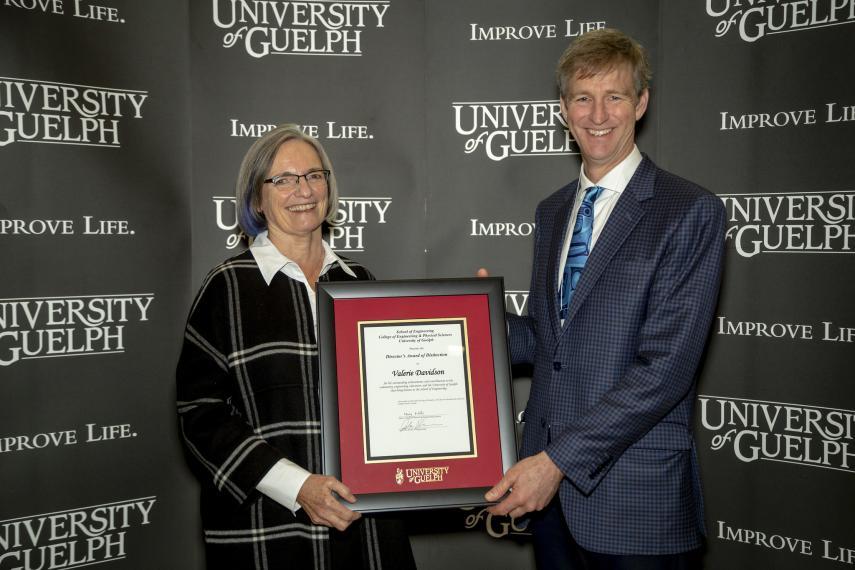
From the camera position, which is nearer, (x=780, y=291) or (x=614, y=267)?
(x=614, y=267)

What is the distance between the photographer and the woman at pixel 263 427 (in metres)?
1.88

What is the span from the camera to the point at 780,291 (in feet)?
9.39

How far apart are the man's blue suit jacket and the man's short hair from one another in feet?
1.15

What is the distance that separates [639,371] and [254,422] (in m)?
1.07

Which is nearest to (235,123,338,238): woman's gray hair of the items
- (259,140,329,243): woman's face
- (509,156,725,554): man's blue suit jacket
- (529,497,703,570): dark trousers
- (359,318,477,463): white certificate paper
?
(259,140,329,243): woman's face

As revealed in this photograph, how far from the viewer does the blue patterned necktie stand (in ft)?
6.60

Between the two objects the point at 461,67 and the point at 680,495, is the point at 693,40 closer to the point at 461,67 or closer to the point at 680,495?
the point at 461,67

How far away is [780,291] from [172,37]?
9.36ft

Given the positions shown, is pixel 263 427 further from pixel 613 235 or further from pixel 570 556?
pixel 613 235

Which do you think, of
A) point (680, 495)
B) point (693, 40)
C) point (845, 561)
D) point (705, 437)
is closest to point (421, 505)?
point (680, 495)

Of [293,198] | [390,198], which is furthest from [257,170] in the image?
[390,198]

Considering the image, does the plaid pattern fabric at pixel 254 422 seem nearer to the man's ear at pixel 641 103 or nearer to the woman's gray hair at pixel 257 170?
the woman's gray hair at pixel 257 170

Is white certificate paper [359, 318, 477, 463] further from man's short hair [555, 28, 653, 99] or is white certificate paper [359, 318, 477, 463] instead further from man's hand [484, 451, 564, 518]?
man's short hair [555, 28, 653, 99]

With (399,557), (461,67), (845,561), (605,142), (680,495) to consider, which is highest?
(461,67)
